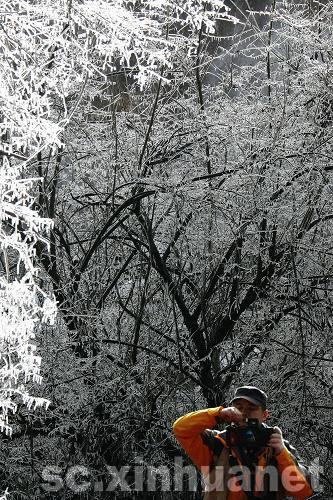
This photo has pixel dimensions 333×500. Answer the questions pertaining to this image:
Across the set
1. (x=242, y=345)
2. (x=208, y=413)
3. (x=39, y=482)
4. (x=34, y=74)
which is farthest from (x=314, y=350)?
(x=34, y=74)

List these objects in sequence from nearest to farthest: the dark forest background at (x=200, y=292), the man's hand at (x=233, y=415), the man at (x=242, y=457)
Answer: the man at (x=242, y=457) → the man's hand at (x=233, y=415) → the dark forest background at (x=200, y=292)

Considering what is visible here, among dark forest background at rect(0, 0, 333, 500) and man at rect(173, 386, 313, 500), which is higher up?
dark forest background at rect(0, 0, 333, 500)

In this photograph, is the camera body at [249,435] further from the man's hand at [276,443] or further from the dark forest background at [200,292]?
the dark forest background at [200,292]

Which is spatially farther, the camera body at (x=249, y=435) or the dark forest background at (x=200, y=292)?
the dark forest background at (x=200, y=292)

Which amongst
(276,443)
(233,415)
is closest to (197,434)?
(233,415)

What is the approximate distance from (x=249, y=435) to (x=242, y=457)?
0.10 meters

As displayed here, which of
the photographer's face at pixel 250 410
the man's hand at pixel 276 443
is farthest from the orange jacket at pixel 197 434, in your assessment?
the man's hand at pixel 276 443

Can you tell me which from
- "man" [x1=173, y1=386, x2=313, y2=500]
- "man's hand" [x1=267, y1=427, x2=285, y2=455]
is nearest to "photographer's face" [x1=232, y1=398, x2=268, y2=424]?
"man" [x1=173, y1=386, x2=313, y2=500]

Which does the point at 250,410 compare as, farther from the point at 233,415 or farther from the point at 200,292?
the point at 200,292

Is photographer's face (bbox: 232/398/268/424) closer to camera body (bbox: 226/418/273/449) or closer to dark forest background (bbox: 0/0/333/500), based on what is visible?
camera body (bbox: 226/418/273/449)

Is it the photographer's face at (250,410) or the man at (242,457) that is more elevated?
the photographer's face at (250,410)

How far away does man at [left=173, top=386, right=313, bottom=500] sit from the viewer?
3631 millimetres

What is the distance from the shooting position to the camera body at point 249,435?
371cm

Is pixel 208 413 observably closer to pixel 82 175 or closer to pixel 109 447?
pixel 109 447
